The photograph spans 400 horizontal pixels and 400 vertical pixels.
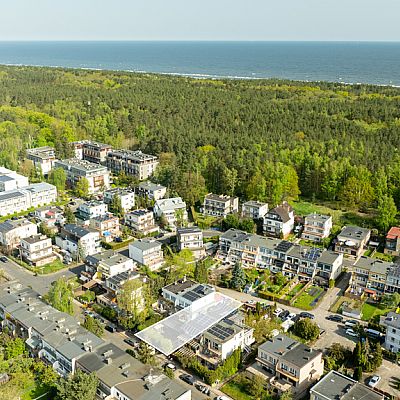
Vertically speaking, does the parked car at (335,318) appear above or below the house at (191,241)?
below

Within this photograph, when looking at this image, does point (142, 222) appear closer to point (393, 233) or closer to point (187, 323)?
point (187, 323)

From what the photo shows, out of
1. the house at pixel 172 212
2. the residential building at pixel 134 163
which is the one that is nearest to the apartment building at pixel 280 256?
the house at pixel 172 212

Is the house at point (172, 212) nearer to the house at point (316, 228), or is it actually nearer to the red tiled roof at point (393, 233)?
the house at point (316, 228)

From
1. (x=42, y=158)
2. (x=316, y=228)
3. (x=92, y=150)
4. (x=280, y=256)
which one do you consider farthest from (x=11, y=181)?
(x=316, y=228)

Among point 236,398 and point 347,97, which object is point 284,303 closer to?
point 236,398

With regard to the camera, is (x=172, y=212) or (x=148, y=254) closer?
(x=148, y=254)

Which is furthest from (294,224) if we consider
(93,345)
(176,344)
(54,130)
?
(54,130)
